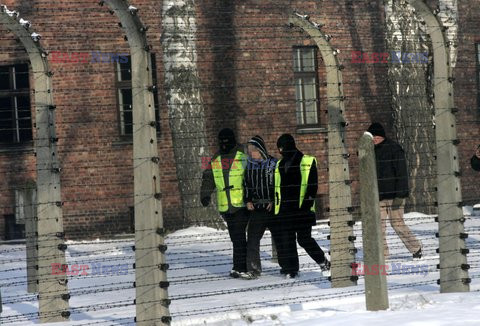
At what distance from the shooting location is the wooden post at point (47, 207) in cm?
1134

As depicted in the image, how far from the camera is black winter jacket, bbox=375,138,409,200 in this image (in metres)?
15.4

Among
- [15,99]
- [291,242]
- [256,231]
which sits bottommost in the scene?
[291,242]

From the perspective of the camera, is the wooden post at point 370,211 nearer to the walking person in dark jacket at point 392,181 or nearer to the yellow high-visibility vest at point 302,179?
the yellow high-visibility vest at point 302,179

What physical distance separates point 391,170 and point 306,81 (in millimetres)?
8361

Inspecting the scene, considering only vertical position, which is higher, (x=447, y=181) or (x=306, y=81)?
(x=306, y=81)

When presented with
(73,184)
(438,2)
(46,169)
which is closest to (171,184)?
(73,184)

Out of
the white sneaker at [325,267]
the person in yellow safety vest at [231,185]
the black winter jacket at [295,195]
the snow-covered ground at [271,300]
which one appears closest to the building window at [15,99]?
the snow-covered ground at [271,300]

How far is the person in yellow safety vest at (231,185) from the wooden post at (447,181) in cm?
356

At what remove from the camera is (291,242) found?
14.8 metres

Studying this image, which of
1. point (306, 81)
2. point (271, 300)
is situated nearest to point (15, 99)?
point (306, 81)

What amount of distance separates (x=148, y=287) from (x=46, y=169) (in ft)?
5.69

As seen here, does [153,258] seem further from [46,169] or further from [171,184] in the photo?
[171,184]

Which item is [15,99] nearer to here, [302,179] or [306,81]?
[306,81]

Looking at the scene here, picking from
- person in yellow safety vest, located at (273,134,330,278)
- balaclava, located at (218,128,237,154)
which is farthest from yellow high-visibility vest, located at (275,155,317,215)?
balaclava, located at (218,128,237,154)
